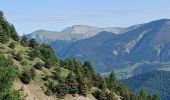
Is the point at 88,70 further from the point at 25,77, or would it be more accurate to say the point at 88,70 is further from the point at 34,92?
the point at 25,77

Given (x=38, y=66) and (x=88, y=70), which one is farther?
(x=88, y=70)

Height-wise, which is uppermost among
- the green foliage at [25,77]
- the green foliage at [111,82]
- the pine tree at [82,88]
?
the green foliage at [25,77]

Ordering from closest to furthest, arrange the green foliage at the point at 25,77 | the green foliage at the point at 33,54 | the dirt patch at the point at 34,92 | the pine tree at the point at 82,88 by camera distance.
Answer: the dirt patch at the point at 34,92 → the green foliage at the point at 25,77 → the green foliage at the point at 33,54 → the pine tree at the point at 82,88

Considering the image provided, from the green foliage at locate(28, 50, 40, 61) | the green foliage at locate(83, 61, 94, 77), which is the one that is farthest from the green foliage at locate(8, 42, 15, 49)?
the green foliage at locate(83, 61, 94, 77)

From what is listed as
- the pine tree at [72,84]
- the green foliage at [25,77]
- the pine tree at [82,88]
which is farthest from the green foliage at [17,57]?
the pine tree at [82,88]

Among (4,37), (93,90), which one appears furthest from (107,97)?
(4,37)

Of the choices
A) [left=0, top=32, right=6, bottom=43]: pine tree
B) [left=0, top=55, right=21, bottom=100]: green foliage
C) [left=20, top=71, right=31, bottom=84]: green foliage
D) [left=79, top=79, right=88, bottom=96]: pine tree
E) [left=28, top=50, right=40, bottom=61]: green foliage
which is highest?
[left=0, top=32, right=6, bottom=43]: pine tree

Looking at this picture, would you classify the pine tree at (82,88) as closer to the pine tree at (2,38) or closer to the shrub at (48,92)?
the shrub at (48,92)

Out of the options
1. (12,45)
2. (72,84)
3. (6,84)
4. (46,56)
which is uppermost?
(12,45)

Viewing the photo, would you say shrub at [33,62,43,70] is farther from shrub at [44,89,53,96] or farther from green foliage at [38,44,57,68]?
shrub at [44,89,53,96]

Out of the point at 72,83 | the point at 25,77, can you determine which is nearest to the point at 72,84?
the point at 72,83

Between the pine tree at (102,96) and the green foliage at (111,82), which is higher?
the pine tree at (102,96)

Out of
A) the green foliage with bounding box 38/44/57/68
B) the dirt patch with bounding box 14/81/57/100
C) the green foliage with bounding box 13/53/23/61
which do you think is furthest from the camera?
the green foliage with bounding box 38/44/57/68

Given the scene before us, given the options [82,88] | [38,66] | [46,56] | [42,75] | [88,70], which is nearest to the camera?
[42,75]
